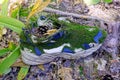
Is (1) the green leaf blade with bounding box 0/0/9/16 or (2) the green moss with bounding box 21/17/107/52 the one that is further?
(1) the green leaf blade with bounding box 0/0/9/16

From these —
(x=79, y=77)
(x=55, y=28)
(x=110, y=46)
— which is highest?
(x=55, y=28)

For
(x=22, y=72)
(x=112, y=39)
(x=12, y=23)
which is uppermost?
(x=12, y=23)

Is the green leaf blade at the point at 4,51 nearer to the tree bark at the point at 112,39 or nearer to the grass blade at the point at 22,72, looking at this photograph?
the grass blade at the point at 22,72

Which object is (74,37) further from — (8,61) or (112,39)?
(8,61)

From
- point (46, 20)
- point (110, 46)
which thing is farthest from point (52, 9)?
point (110, 46)

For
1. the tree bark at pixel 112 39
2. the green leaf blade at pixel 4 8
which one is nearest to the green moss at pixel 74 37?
the tree bark at pixel 112 39

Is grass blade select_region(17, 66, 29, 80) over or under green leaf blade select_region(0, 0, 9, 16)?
under

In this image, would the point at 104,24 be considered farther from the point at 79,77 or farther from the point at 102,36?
the point at 79,77

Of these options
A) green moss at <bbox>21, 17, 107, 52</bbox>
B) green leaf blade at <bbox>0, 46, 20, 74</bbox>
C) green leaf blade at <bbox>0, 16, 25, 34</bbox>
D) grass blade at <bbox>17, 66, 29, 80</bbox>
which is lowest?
grass blade at <bbox>17, 66, 29, 80</bbox>

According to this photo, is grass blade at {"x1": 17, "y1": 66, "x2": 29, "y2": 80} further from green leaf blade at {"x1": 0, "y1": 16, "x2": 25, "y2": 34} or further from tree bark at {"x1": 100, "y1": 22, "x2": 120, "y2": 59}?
tree bark at {"x1": 100, "y1": 22, "x2": 120, "y2": 59}

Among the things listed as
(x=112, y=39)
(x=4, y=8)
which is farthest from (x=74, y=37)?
(x=4, y=8)

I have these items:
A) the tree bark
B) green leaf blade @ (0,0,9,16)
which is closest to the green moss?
the tree bark
